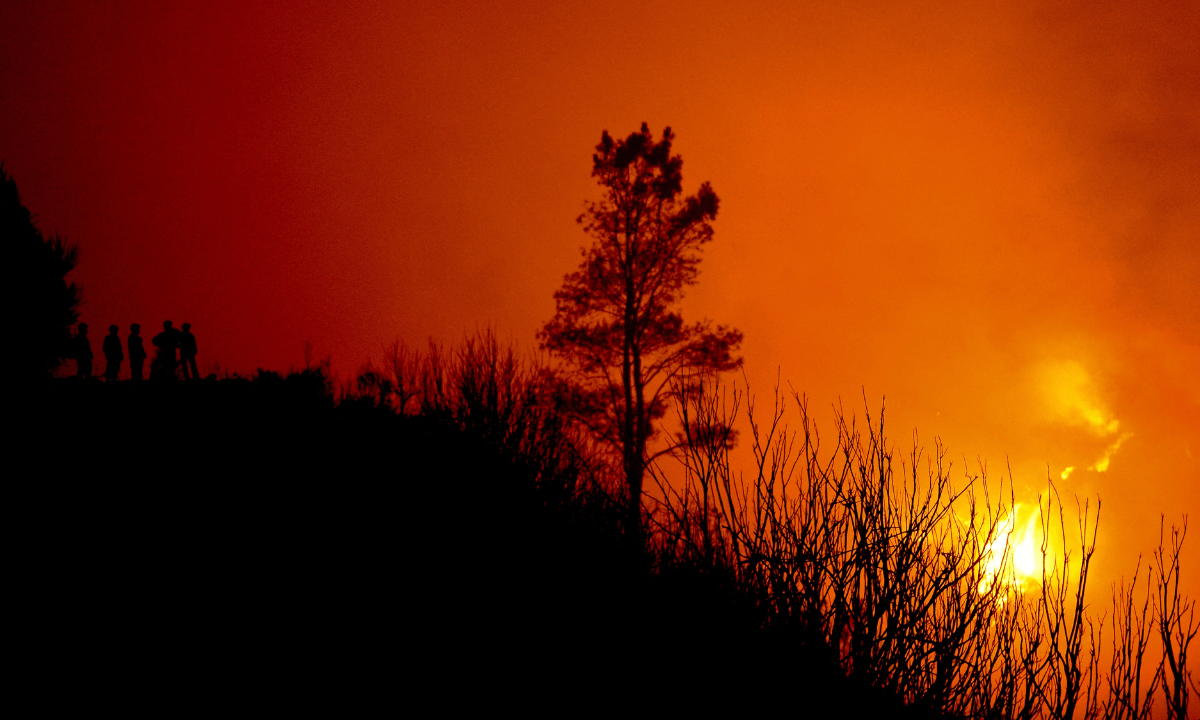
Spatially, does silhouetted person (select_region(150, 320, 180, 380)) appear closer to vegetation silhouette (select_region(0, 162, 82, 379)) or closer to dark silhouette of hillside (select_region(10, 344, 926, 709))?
vegetation silhouette (select_region(0, 162, 82, 379))

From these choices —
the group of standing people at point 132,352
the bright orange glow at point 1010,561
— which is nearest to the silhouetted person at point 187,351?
the group of standing people at point 132,352

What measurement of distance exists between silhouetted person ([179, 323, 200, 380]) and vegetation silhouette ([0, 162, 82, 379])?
284 centimetres

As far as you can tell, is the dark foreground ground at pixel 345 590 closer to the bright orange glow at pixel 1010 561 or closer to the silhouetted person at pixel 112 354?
the bright orange glow at pixel 1010 561

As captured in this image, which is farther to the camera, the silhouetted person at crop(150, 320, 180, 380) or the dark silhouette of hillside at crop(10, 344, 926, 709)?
the silhouetted person at crop(150, 320, 180, 380)

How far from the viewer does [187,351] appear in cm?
1788

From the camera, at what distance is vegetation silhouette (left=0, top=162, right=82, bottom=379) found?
51.3 ft

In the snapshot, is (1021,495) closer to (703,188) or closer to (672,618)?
(703,188)

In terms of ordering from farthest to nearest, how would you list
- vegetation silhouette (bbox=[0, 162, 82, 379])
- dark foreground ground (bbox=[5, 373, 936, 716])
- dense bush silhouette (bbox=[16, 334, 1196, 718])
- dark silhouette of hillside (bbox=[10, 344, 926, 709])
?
vegetation silhouette (bbox=[0, 162, 82, 379]) → dark silhouette of hillside (bbox=[10, 344, 926, 709]) → dark foreground ground (bbox=[5, 373, 936, 716]) → dense bush silhouette (bbox=[16, 334, 1196, 718])

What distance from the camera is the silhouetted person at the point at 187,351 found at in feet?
58.4

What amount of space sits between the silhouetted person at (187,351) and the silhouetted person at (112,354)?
1458mm

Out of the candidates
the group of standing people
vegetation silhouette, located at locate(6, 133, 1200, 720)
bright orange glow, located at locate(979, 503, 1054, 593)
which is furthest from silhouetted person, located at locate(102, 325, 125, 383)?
bright orange glow, located at locate(979, 503, 1054, 593)

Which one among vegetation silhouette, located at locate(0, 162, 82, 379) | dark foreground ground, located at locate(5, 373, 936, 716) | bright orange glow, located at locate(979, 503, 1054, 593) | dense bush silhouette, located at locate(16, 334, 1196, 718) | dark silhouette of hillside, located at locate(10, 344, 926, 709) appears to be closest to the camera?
bright orange glow, located at locate(979, 503, 1054, 593)

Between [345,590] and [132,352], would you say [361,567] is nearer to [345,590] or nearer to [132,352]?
[345,590]

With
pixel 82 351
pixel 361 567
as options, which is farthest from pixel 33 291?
pixel 361 567
